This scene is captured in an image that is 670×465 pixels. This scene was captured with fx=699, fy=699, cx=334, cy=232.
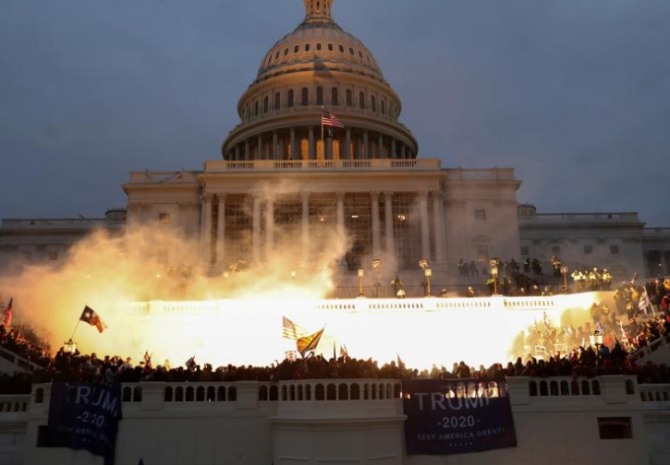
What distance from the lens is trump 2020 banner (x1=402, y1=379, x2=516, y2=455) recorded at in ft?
66.6

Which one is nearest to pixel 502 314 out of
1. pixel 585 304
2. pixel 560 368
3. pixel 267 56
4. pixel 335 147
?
pixel 585 304

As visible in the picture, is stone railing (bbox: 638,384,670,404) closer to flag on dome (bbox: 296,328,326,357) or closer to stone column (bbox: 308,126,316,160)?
flag on dome (bbox: 296,328,326,357)

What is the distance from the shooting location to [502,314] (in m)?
37.6

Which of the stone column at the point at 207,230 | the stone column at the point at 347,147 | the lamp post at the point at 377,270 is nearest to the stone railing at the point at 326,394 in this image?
the lamp post at the point at 377,270

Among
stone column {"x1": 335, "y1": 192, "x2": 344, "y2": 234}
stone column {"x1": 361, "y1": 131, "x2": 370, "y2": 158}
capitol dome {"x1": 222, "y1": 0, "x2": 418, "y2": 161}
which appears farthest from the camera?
capitol dome {"x1": 222, "y1": 0, "x2": 418, "y2": 161}

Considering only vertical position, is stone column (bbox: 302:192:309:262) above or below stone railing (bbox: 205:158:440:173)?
below

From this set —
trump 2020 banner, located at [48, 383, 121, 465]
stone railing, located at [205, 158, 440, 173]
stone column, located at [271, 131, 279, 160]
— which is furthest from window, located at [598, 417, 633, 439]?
stone column, located at [271, 131, 279, 160]

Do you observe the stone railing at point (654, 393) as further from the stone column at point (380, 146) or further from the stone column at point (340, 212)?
the stone column at point (380, 146)

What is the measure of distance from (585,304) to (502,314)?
4.65 metres

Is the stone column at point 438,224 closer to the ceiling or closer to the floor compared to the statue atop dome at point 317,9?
closer to the floor

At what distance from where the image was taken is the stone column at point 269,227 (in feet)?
190

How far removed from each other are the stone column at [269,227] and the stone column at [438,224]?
45.2 feet

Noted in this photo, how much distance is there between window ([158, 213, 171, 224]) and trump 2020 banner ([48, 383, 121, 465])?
42.9 m

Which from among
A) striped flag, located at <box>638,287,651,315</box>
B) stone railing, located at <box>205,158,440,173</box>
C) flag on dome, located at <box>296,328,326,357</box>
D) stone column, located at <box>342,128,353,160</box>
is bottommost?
flag on dome, located at <box>296,328,326,357</box>
